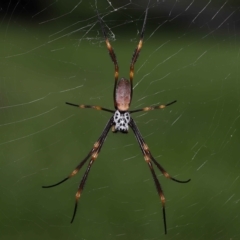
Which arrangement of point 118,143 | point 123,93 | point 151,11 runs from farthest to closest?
point 151,11
point 118,143
point 123,93

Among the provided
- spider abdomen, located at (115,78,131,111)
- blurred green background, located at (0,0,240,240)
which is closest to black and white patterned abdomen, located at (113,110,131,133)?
spider abdomen, located at (115,78,131,111)

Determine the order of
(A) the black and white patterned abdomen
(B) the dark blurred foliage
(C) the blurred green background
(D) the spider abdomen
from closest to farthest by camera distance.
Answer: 1. (D) the spider abdomen
2. (A) the black and white patterned abdomen
3. (C) the blurred green background
4. (B) the dark blurred foliage

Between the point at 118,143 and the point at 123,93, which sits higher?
the point at 123,93

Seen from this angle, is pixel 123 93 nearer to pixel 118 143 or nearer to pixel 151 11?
pixel 118 143

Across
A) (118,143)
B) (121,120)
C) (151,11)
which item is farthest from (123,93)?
(151,11)

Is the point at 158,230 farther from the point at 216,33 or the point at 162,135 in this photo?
the point at 216,33

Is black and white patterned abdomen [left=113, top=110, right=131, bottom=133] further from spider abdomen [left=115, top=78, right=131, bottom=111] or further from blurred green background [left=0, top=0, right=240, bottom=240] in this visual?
blurred green background [left=0, top=0, right=240, bottom=240]
